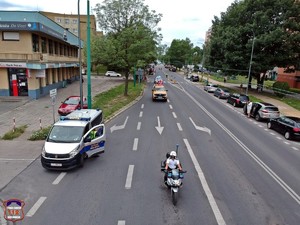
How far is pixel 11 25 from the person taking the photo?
26.0 meters

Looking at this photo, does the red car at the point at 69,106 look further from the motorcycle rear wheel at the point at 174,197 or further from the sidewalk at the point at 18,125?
the motorcycle rear wheel at the point at 174,197

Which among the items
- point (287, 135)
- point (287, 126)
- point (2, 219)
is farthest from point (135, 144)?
point (287, 126)

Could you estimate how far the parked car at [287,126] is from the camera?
16891 mm

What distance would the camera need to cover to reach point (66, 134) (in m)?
11.4

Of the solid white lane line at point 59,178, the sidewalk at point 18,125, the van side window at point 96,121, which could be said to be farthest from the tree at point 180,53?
the solid white lane line at point 59,178

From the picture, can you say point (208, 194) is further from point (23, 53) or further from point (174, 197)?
point (23, 53)

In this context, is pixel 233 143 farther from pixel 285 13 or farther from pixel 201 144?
pixel 285 13

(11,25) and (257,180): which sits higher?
(11,25)

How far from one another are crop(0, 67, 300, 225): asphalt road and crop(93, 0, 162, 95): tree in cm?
1466

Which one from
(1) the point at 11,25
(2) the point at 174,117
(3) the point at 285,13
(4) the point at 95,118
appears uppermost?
(3) the point at 285,13

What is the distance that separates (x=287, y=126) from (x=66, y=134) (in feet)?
47.0

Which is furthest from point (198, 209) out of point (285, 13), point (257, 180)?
point (285, 13)

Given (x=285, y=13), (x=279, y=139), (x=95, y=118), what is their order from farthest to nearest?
1. (x=285, y=13)
2. (x=279, y=139)
3. (x=95, y=118)

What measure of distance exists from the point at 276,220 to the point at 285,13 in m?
38.4
